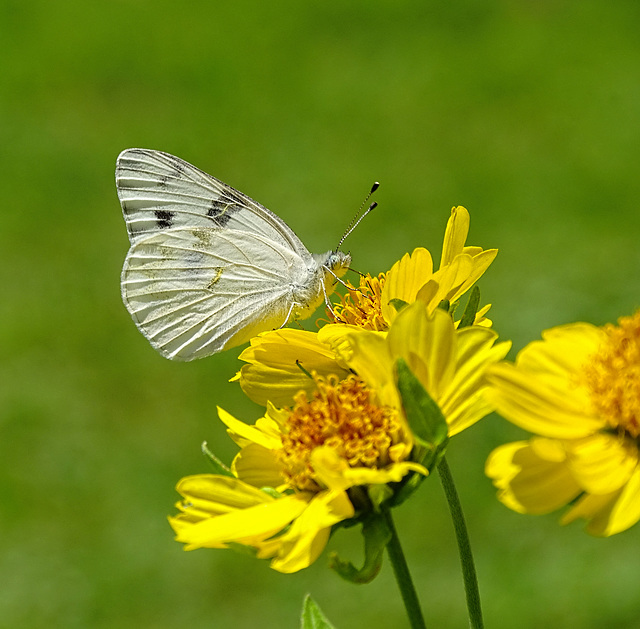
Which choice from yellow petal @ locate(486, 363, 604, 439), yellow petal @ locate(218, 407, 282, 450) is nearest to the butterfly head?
yellow petal @ locate(218, 407, 282, 450)

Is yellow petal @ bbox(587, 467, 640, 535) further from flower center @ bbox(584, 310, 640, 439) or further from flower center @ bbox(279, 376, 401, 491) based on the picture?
flower center @ bbox(279, 376, 401, 491)

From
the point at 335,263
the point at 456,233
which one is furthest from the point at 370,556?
the point at 335,263

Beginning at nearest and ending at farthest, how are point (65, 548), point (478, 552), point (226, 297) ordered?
point (226, 297) < point (478, 552) < point (65, 548)

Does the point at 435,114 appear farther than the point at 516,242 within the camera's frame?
Yes

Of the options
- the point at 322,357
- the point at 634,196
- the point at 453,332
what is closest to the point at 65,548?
Answer: the point at 322,357

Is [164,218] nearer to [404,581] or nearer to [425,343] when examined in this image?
[425,343]

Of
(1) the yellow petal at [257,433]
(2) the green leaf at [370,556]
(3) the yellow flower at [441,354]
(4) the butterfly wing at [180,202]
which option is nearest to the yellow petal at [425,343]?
(3) the yellow flower at [441,354]

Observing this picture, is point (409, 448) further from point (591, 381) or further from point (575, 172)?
point (575, 172)
